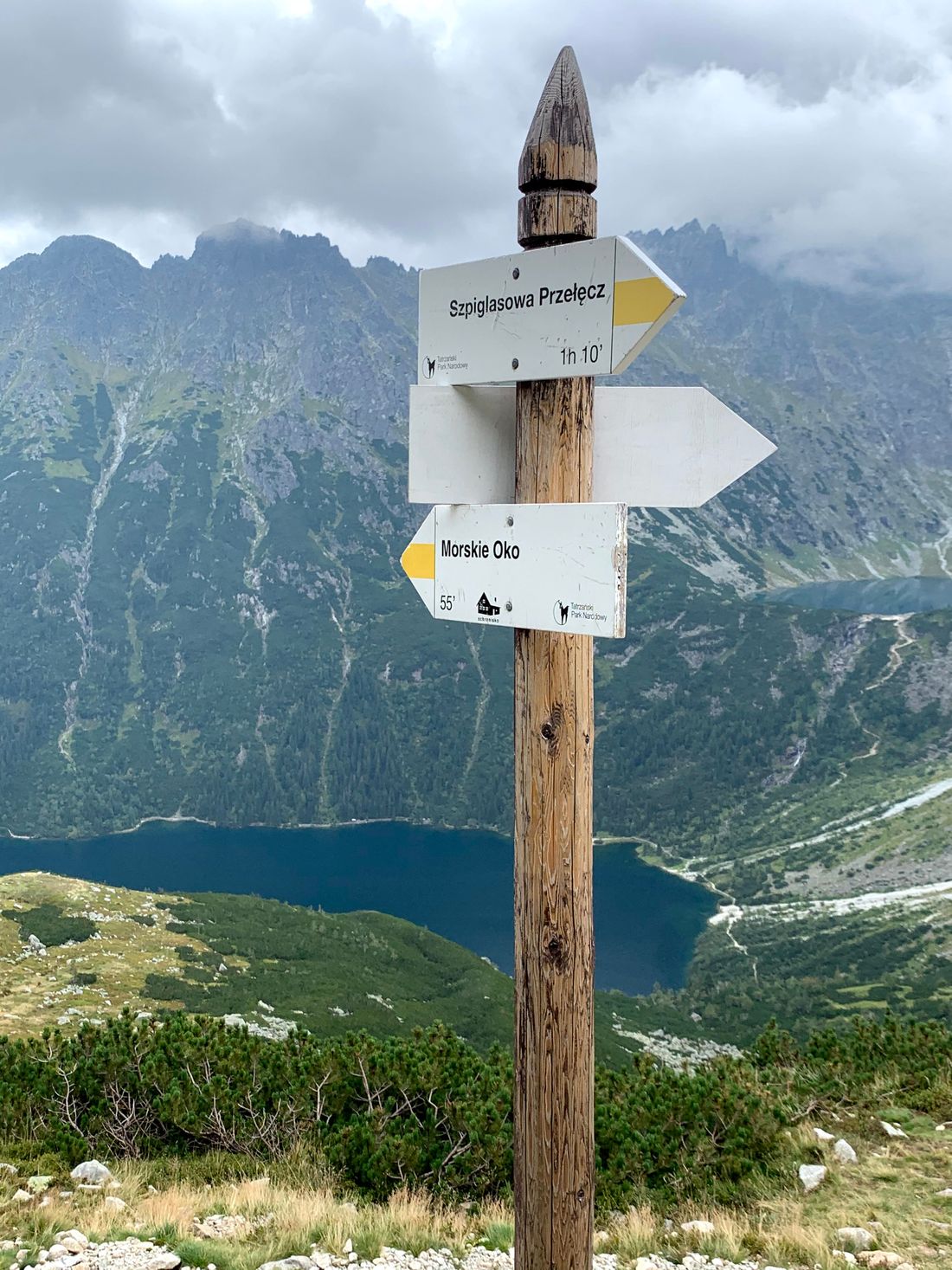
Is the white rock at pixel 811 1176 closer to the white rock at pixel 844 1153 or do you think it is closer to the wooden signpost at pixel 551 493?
the white rock at pixel 844 1153

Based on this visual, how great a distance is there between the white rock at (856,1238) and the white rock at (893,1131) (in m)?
2.91

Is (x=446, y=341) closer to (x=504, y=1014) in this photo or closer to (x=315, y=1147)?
(x=315, y=1147)

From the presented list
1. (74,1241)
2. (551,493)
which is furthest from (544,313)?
(74,1241)

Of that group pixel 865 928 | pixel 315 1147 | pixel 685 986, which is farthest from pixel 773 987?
pixel 315 1147

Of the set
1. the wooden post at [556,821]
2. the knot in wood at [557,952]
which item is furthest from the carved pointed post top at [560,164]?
the knot in wood at [557,952]

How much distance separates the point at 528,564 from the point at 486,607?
37 centimetres

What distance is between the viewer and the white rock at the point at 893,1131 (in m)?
10.1

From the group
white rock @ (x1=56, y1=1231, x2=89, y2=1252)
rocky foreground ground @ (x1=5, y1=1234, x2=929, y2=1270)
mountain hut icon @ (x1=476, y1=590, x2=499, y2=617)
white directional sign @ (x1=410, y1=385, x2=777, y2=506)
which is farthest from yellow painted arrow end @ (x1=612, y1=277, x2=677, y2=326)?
white rock @ (x1=56, y1=1231, x2=89, y2=1252)

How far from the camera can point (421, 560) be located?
520cm

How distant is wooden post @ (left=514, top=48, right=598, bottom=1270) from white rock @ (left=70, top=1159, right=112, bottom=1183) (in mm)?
6599

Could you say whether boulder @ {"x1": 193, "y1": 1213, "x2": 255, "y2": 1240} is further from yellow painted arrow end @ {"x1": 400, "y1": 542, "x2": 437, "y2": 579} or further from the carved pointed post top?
the carved pointed post top

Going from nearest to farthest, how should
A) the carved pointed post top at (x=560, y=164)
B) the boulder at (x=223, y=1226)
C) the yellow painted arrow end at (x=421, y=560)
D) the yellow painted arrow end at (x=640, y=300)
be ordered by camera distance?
the yellow painted arrow end at (x=640, y=300)
the carved pointed post top at (x=560, y=164)
the yellow painted arrow end at (x=421, y=560)
the boulder at (x=223, y=1226)

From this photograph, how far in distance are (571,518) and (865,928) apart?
158760 millimetres

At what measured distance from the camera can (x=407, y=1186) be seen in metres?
9.45
